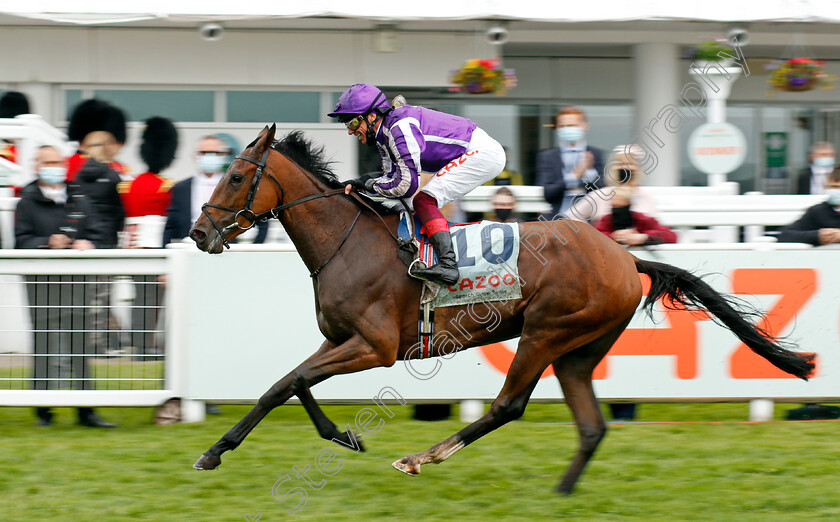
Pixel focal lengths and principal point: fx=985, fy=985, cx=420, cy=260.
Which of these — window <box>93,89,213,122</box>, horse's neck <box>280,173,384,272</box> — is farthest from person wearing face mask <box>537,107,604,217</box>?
window <box>93,89,213,122</box>

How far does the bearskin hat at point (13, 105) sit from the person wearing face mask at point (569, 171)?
6.26 m

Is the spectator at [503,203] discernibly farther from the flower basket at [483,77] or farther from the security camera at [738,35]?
the security camera at [738,35]

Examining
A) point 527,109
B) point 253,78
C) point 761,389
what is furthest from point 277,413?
point 527,109

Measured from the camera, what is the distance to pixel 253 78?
11023 millimetres

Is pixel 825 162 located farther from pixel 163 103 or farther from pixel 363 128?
pixel 163 103

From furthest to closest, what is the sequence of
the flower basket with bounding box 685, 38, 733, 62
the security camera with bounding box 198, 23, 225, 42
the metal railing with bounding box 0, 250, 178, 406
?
the security camera with bounding box 198, 23, 225, 42 < the flower basket with bounding box 685, 38, 733, 62 < the metal railing with bounding box 0, 250, 178, 406

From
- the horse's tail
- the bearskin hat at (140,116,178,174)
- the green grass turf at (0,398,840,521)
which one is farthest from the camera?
the bearskin hat at (140,116,178,174)

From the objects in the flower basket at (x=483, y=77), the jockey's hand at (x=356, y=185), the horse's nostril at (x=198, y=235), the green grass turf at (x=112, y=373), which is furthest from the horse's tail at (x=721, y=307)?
the flower basket at (x=483, y=77)

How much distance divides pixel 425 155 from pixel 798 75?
5481 millimetres

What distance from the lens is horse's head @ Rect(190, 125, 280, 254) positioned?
4594 mm

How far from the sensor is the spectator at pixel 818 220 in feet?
20.4

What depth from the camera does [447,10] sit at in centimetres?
987

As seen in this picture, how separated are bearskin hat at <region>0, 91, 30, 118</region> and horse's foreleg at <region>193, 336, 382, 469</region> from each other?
696cm

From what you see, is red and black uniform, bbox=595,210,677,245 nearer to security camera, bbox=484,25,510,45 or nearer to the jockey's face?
the jockey's face
